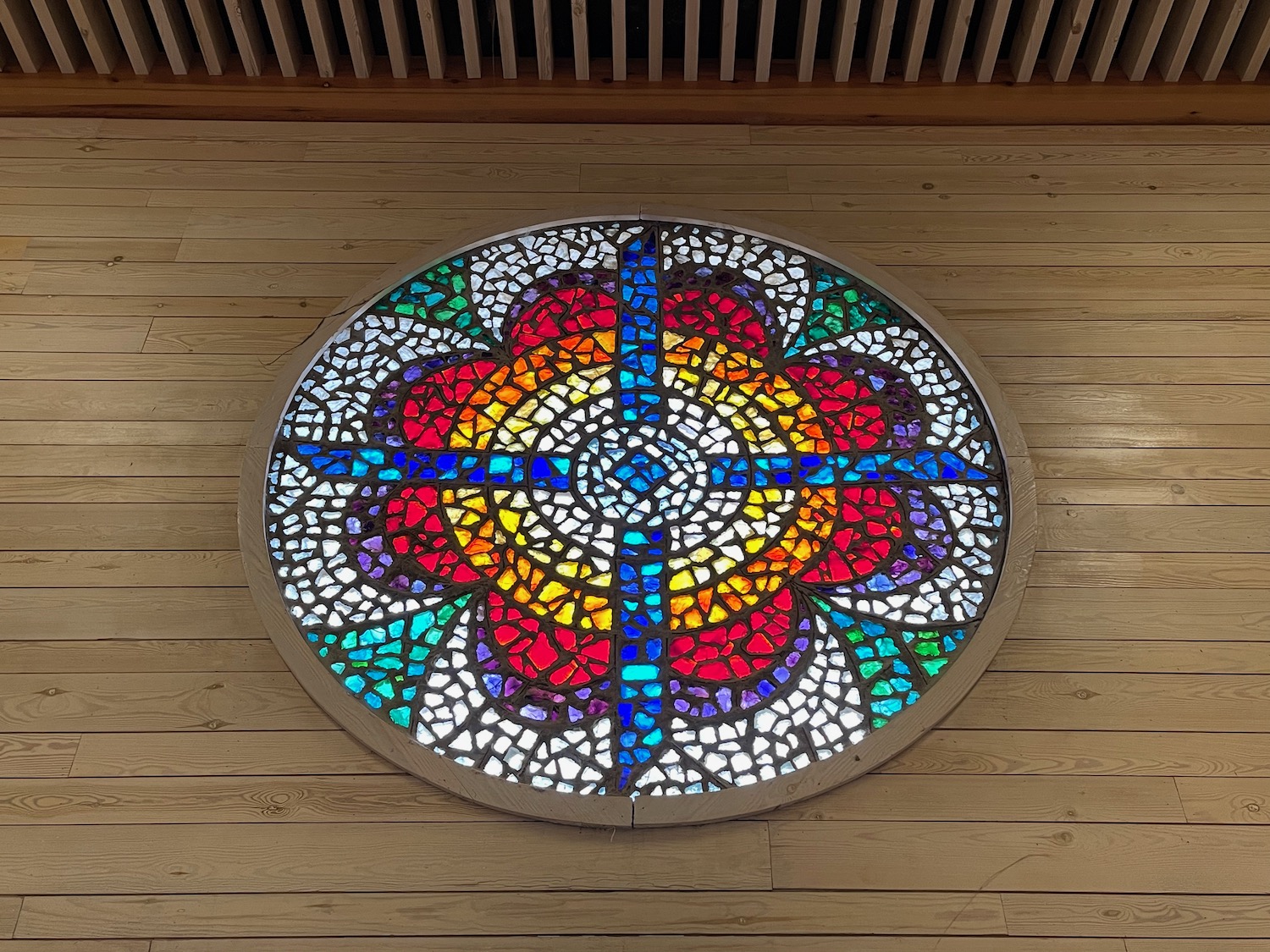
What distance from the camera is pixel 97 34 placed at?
10.8 feet

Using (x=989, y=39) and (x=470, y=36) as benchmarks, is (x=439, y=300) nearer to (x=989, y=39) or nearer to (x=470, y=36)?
(x=470, y=36)

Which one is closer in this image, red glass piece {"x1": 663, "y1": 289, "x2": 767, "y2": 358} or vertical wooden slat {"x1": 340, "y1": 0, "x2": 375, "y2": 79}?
red glass piece {"x1": 663, "y1": 289, "x2": 767, "y2": 358}

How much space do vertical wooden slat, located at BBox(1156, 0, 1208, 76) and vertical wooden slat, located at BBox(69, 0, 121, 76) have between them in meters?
3.04

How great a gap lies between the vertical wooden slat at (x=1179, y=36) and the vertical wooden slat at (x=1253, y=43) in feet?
0.42

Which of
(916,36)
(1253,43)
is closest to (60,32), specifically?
(916,36)

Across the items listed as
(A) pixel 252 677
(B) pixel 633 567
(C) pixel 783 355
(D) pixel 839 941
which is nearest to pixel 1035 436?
(C) pixel 783 355

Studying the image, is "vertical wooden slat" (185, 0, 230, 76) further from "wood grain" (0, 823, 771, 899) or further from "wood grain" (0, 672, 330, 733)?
"wood grain" (0, 823, 771, 899)

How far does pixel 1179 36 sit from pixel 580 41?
1689mm

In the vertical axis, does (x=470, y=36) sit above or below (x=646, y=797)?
above

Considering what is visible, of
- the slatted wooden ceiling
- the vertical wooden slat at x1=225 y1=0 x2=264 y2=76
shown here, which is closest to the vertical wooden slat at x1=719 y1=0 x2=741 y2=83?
the slatted wooden ceiling

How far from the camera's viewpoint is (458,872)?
1.98 m

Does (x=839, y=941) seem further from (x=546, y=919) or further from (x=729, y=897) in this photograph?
(x=546, y=919)

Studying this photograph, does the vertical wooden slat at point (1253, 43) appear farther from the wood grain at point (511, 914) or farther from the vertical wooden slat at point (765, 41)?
the wood grain at point (511, 914)

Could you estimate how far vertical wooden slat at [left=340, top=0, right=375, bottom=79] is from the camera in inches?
126
